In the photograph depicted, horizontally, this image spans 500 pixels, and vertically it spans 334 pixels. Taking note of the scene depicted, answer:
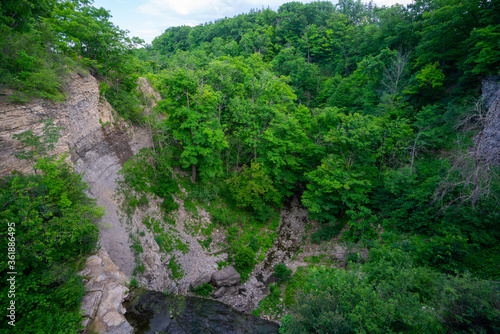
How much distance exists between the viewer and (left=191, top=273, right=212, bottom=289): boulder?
49.5 feet

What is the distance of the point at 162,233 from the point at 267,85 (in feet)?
60.3

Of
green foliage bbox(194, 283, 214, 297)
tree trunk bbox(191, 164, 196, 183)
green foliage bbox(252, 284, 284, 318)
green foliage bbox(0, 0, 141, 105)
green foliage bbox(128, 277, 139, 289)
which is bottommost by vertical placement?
green foliage bbox(252, 284, 284, 318)

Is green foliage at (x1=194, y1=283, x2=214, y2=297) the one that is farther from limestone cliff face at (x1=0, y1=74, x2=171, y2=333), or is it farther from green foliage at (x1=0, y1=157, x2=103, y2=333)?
green foliage at (x1=0, y1=157, x2=103, y2=333)

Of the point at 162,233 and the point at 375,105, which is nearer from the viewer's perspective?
the point at 162,233

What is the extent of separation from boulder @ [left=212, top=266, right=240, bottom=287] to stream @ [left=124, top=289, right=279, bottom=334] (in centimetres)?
130

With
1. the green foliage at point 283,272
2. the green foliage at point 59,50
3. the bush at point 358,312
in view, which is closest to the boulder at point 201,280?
the green foliage at point 283,272

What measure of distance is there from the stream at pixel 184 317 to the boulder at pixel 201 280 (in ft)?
3.12

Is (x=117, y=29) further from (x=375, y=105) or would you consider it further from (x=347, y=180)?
(x=375, y=105)

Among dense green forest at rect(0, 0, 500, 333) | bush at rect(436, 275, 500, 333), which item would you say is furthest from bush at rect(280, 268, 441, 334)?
bush at rect(436, 275, 500, 333)

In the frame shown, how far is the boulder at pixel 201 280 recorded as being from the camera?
15.1 m

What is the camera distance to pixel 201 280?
1530 centimetres

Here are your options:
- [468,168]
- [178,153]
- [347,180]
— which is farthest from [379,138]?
[178,153]

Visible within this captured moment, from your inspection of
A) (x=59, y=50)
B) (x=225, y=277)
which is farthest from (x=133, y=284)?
(x=59, y=50)

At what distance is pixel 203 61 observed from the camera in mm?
38406
